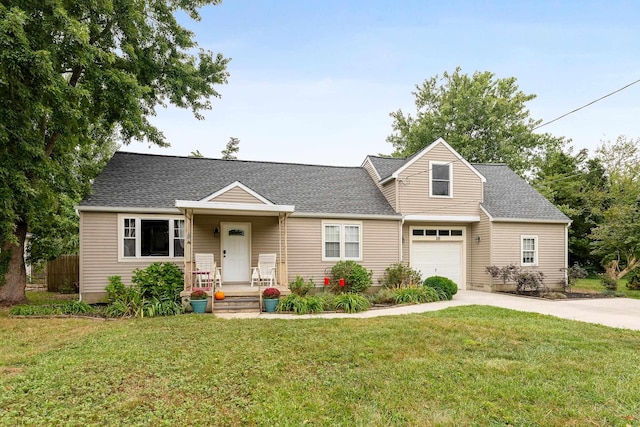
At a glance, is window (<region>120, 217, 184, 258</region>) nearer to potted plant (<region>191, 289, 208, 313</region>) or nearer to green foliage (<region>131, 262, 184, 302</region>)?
green foliage (<region>131, 262, 184, 302</region>)

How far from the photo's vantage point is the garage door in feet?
45.1

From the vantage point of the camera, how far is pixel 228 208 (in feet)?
31.2

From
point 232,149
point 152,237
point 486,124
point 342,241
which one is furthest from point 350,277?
point 486,124

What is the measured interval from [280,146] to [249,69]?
486 inches

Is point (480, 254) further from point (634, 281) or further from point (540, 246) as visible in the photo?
point (634, 281)

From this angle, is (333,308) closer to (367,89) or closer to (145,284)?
(145,284)

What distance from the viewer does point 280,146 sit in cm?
2803

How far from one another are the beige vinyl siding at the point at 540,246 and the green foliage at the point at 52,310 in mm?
13201

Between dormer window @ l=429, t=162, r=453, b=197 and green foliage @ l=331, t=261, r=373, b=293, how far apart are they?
4.36 m

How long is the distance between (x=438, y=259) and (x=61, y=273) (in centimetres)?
1480

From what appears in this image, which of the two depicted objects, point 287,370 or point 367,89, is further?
point 367,89

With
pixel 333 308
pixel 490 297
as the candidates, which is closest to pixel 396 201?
pixel 490 297

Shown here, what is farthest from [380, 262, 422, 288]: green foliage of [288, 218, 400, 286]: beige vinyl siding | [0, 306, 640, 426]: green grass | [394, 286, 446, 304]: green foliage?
[0, 306, 640, 426]: green grass

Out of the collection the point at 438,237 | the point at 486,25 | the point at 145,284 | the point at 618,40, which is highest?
the point at 486,25
